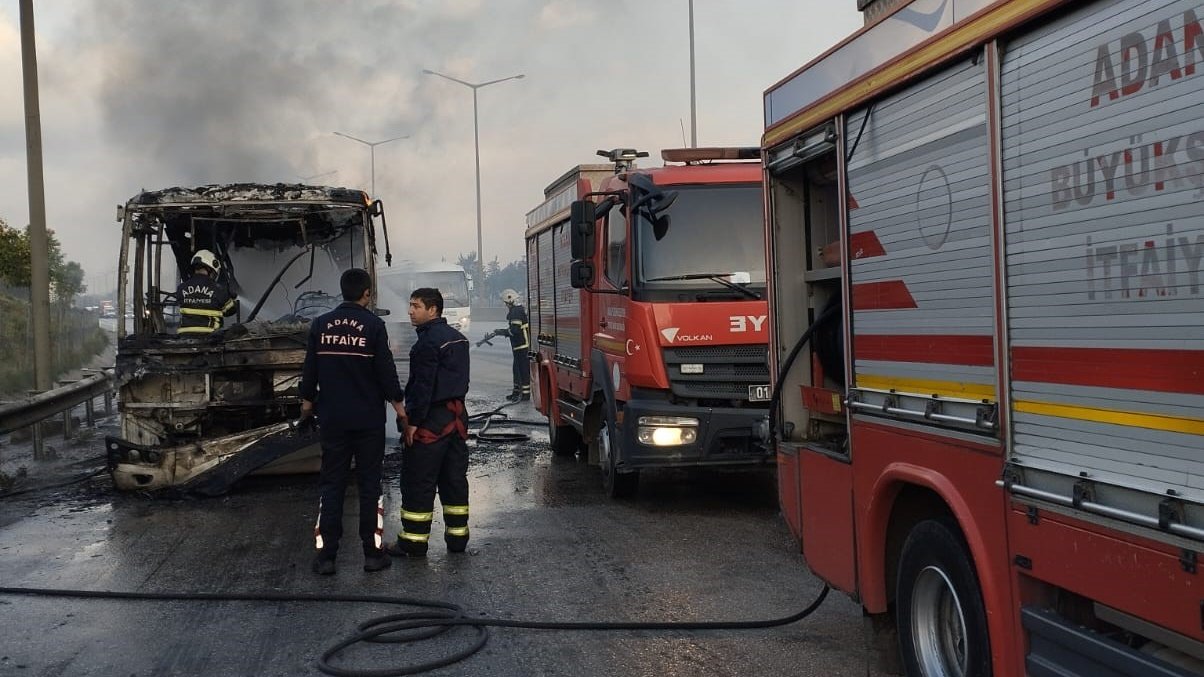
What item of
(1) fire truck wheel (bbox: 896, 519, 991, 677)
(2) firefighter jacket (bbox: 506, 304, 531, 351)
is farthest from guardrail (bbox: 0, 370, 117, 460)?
(1) fire truck wheel (bbox: 896, 519, 991, 677)

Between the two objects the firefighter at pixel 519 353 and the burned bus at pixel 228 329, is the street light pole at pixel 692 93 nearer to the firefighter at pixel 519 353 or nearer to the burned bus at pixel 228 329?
the firefighter at pixel 519 353

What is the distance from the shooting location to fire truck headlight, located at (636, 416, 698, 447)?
824 cm

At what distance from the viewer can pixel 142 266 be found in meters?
10.7

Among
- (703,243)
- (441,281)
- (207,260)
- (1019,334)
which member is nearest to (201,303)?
(207,260)

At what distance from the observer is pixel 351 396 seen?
6879 millimetres

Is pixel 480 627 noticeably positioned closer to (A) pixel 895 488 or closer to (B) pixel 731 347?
(A) pixel 895 488

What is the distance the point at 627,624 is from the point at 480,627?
71cm

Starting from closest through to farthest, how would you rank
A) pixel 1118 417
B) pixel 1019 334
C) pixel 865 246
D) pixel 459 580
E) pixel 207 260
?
pixel 1118 417, pixel 1019 334, pixel 865 246, pixel 459 580, pixel 207 260

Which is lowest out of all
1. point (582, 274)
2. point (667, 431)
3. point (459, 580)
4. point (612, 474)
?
point (459, 580)

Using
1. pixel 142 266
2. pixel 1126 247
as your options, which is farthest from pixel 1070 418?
pixel 142 266

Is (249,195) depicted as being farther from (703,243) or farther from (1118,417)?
(1118,417)

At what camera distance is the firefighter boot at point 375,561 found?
22.3 ft

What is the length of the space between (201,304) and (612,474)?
4.23 meters

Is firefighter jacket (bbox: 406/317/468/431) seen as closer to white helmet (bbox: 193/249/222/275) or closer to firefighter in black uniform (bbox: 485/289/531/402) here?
white helmet (bbox: 193/249/222/275)
